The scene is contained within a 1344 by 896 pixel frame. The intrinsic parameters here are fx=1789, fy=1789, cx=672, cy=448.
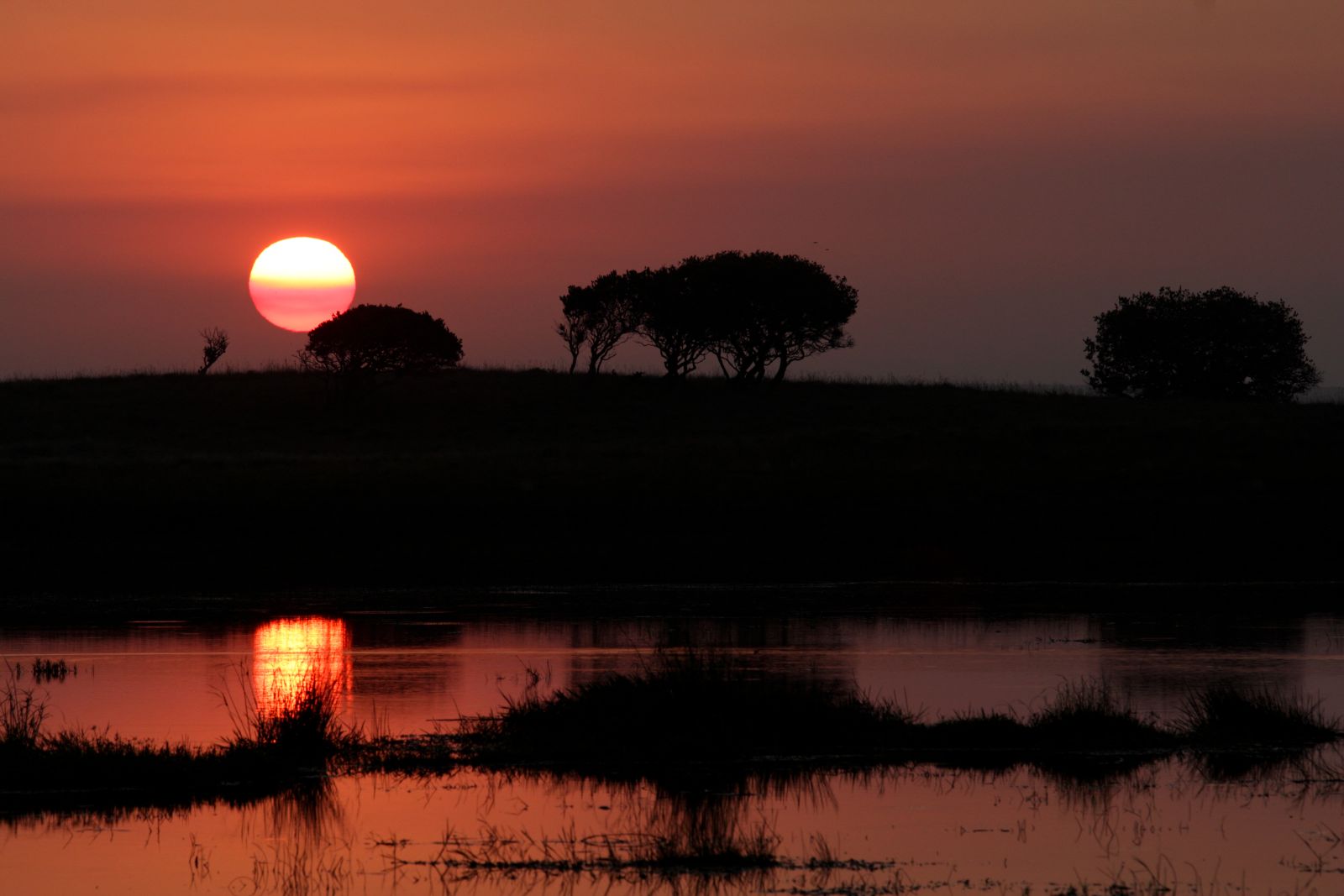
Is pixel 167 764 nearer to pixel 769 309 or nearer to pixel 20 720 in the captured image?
pixel 20 720

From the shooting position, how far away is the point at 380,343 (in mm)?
78438

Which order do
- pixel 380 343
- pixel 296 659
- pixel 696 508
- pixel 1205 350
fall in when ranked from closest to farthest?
pixel 296 659 → pixel 696 508 → pixel 380 343 → pixel 1205 350

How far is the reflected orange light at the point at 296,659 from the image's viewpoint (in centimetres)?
1752

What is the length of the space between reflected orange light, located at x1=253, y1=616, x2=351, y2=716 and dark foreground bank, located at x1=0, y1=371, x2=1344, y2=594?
25.3 feet

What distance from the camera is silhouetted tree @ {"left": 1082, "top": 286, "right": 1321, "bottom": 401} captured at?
95688mm

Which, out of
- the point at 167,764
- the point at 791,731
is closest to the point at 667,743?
the point at 791,731

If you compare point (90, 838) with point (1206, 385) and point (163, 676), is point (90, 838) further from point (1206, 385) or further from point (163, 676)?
point (1206, 385)

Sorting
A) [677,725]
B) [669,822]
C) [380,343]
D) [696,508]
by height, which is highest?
[380,343]

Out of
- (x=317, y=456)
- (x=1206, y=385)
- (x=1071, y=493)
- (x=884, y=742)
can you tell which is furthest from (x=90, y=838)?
(x=1206, y=385)

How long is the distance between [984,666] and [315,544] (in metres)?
19.6

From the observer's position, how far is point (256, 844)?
1222 centimetres

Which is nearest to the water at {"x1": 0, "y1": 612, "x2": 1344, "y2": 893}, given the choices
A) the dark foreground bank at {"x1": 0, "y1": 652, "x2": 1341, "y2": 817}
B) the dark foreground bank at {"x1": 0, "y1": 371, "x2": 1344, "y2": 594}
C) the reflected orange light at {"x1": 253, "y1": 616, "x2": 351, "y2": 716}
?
the reflected orange light at {"x1": 253, "y1": 616, "x2": 351, "y2": 716}

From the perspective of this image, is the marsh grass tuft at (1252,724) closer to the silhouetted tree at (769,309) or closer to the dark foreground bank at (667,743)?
the dark foreground bank at (667,743)

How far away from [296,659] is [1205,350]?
3191 inches
